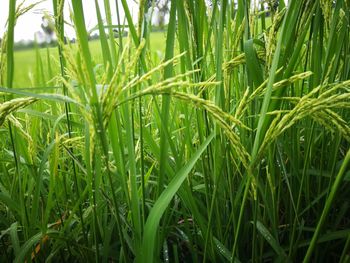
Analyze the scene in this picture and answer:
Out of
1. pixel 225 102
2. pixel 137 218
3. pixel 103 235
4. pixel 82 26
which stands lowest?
pixel 103 235

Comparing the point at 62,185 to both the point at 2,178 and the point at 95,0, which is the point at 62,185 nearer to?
the point at 2,178

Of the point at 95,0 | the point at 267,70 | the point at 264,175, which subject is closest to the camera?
the point at 95,0

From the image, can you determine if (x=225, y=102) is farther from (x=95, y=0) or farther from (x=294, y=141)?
(x=95, y=0)

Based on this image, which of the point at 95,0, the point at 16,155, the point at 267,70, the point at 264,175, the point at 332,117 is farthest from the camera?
the point at 264,175

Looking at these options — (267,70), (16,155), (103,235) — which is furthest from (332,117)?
(16,155)

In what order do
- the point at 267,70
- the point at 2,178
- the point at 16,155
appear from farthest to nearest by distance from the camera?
the point at 2,178 < the point at 16,155 < the point at 267,70

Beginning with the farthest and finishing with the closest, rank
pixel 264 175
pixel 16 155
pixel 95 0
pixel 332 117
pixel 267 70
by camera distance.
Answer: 1. pixel 264 175
2. pixel 16 155
3. pixel 267 70
4. pixel 95 0
5. pixel 332 117

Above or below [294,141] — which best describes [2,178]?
below

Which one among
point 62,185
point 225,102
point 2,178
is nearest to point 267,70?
point 225,102

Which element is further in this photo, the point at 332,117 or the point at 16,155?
the point at 16,155
